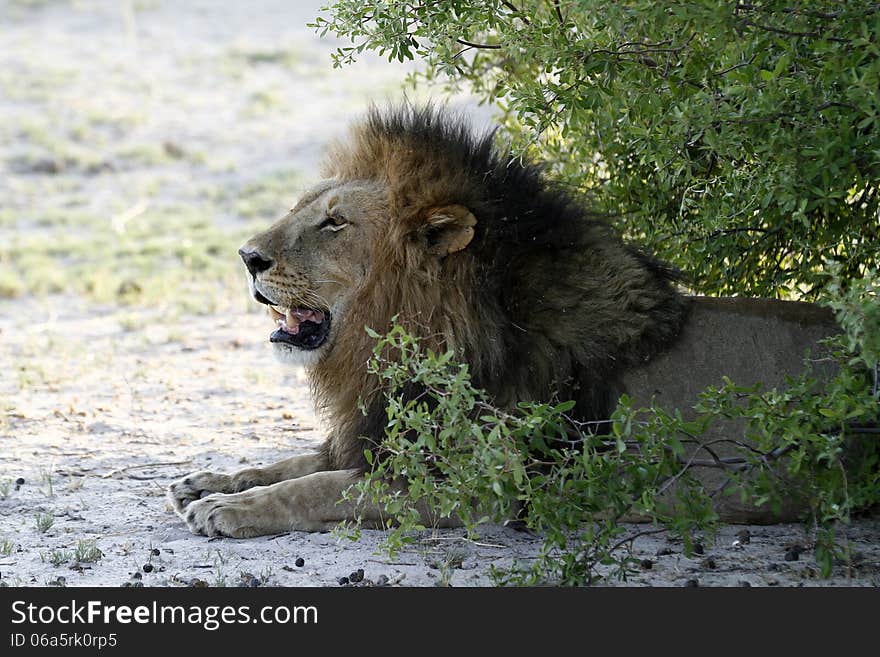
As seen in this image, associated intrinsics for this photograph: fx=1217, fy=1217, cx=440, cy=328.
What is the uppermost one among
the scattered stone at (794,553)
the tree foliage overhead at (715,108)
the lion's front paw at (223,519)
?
the tree foliage overhead at (715,108)

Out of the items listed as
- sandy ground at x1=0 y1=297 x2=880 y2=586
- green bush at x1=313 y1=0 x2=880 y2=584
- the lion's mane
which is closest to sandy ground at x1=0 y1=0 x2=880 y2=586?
sandy ground at x1=0 y1=297 x2=880 y2=586

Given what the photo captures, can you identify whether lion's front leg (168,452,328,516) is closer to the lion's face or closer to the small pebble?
the lion's face

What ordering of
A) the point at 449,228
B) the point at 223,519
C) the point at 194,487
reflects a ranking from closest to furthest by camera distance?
the point at 449,228, the point at 223,519, the point at 194,487

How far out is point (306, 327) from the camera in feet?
14.4

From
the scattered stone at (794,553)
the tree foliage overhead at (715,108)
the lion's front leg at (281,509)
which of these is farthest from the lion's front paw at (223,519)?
the scattered stone at (794,553)

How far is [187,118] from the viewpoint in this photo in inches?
624

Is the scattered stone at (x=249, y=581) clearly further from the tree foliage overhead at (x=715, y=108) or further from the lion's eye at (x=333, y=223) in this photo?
the tree foliage overhead at (x=715, y=108)

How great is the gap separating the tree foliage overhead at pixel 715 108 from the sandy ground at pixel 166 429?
114 cm

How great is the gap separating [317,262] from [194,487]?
1060 mm

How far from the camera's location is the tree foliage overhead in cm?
343

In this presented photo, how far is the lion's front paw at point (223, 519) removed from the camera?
4.26m

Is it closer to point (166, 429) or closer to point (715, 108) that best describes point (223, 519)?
point (166, 429)

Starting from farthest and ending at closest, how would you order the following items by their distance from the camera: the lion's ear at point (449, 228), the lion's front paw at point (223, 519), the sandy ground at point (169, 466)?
the lion's front paw at point (223, 519) < the lion's ear at point (449, 228) < the sandy ground at point (169, 466)

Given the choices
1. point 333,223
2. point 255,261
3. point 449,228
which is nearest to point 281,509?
point 255,261
